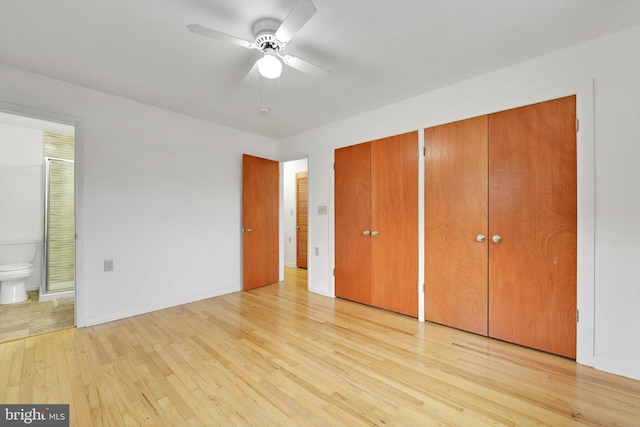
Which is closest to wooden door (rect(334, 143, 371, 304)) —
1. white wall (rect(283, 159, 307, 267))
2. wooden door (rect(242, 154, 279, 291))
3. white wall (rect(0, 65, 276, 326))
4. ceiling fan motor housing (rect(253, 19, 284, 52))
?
wooden door (rect(242, 154, 279, 291))

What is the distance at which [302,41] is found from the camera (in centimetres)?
194

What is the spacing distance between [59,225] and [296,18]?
14.9 ft

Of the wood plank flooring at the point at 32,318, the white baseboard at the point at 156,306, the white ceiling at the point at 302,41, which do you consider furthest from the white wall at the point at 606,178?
the wood plank flooring at the point at 32,318

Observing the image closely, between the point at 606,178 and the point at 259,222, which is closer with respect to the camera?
the point at 606,178

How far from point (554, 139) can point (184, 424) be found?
10.7 ft

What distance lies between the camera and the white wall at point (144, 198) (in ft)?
8.60

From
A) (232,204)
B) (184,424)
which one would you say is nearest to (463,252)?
(184,424)

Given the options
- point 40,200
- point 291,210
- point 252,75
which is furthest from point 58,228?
point 252,75

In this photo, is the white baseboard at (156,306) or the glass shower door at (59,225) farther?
the glass shower door at (59,225)

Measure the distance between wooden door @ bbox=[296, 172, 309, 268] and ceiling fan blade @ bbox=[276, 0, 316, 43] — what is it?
4.00 meters

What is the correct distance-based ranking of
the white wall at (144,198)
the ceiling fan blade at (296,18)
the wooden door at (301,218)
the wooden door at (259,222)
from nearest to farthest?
the ceiling fan blade at (296,18) → the white wall at (144,198) → the wooden door at (259,222) → the wooden door at (301,218)

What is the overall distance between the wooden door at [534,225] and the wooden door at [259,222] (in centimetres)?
307

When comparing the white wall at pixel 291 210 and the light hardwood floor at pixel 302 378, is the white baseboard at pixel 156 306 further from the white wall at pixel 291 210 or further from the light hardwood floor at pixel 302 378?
the white wall at pixel 291 210

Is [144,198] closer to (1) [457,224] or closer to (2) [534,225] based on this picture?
(1) [457,224]
